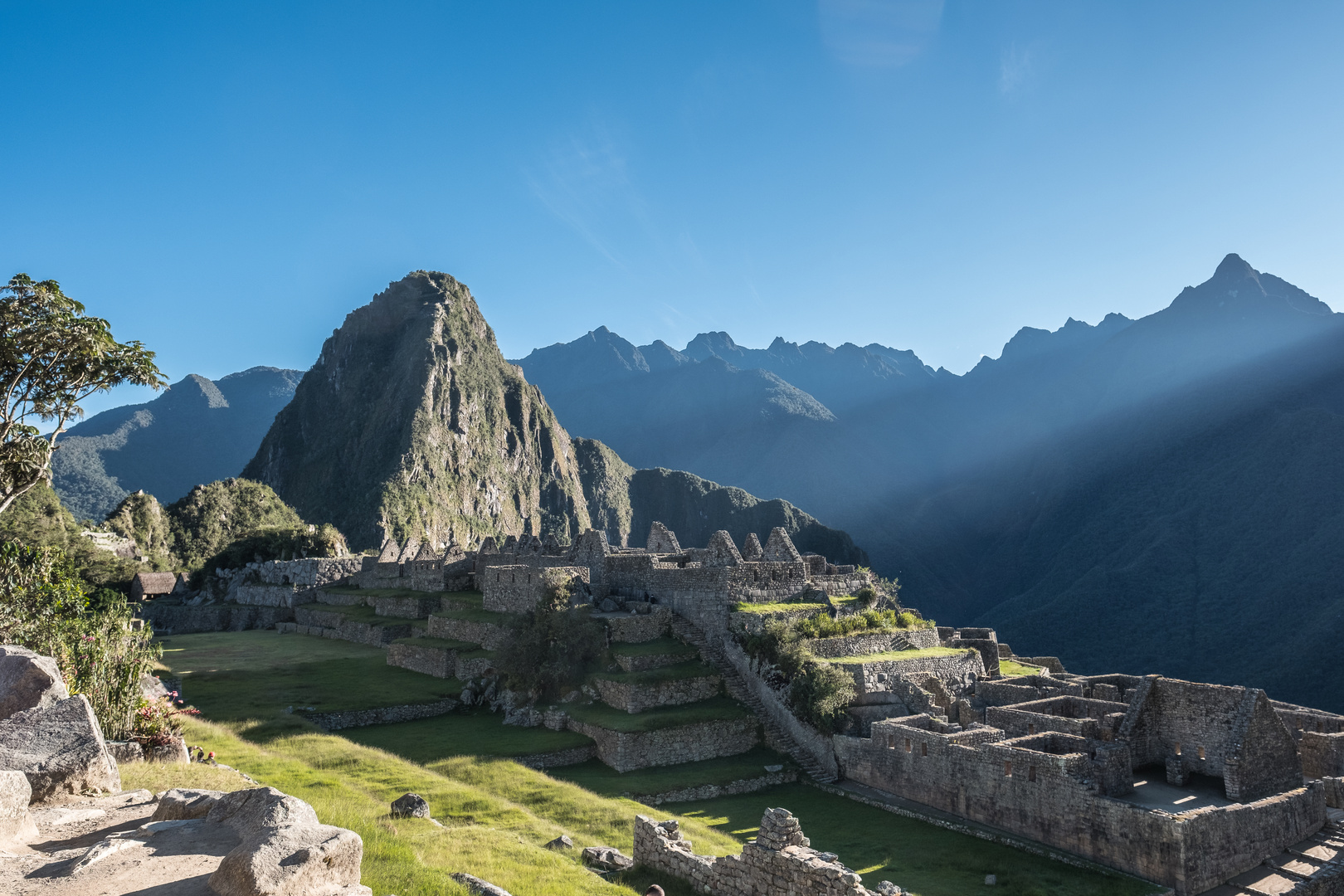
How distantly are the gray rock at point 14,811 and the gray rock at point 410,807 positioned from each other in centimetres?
680

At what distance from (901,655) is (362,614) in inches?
1204

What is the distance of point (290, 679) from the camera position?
2927 centimetres

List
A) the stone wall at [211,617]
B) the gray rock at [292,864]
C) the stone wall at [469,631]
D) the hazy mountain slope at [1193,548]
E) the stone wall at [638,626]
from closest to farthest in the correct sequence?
the gray rock at [292,864] → the stone wall at [638,626] → the stone wall at [469,631] → the stone wall at [211,617] → the hazy mountain slope at [1193,548]

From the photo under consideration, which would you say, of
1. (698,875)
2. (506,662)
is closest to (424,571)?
(506,662)

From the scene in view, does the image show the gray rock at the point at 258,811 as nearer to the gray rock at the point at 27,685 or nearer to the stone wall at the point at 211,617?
the gray rock at the point at 27,685

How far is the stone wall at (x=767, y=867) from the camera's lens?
10312 mm

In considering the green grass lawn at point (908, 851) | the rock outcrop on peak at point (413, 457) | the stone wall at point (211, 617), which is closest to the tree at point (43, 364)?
the green grass lawn at point (908, 851)

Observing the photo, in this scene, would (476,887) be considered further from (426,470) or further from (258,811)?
(426,470)

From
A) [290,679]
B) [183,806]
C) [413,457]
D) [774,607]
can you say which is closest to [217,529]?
[413,457]

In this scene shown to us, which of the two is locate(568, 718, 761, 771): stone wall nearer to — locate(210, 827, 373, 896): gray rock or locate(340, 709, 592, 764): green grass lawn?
locate(340, 709, 592, 764): green grass lawn

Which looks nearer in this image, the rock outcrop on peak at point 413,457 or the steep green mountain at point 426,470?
the steep green mountain at point 426,470

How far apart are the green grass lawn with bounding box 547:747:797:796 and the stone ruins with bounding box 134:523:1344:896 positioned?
1.13 ft

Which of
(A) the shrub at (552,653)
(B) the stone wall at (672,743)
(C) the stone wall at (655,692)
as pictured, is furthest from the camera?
(A) the shrub at (552,653)

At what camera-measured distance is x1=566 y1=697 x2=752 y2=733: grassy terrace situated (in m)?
21.9
